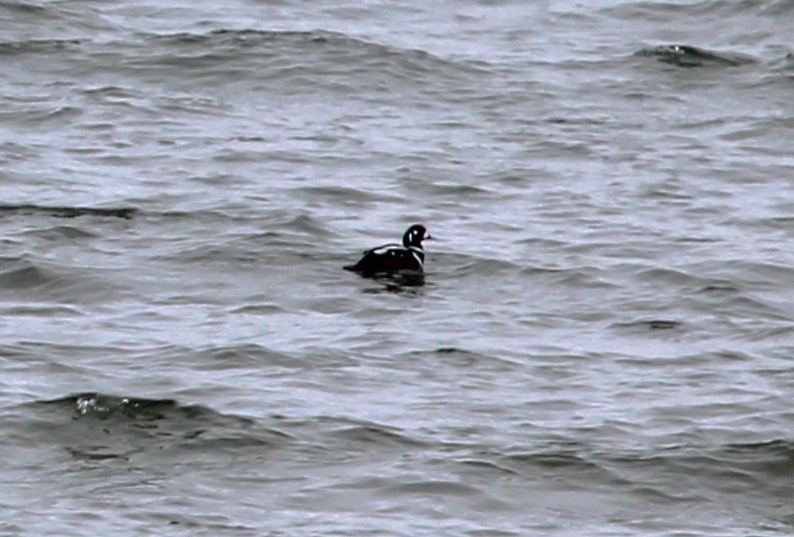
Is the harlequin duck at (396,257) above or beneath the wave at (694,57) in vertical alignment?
beneath

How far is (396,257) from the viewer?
16.3 m

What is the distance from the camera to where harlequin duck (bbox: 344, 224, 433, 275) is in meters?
16.3

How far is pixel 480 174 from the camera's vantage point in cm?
1969

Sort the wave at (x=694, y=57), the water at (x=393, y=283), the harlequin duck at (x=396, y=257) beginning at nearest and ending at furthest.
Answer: the water at (x=393, y=283) < the harlequin duck at (x=396, y=257) < the wave at (x=694, y=57)

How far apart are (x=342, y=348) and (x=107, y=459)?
281 centimetres

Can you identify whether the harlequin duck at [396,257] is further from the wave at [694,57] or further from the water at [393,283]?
the wave at [694,57]

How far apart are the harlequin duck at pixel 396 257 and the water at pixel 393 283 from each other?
0.58 feet

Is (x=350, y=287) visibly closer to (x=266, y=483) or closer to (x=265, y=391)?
(x=265, y=391)

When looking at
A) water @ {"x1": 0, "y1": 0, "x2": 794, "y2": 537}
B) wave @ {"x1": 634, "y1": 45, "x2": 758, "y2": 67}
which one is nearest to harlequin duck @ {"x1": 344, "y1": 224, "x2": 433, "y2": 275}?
water @ {"x1": 0, "y1": 0, "x2": 794, "y2": 537}

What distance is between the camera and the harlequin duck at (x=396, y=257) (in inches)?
642

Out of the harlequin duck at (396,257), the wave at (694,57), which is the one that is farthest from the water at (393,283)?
the harlequin duck at (396,257)

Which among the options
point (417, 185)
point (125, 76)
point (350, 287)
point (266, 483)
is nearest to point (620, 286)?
point (350, 287)

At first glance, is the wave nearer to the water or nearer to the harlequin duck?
the water

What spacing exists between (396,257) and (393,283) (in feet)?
0.79
